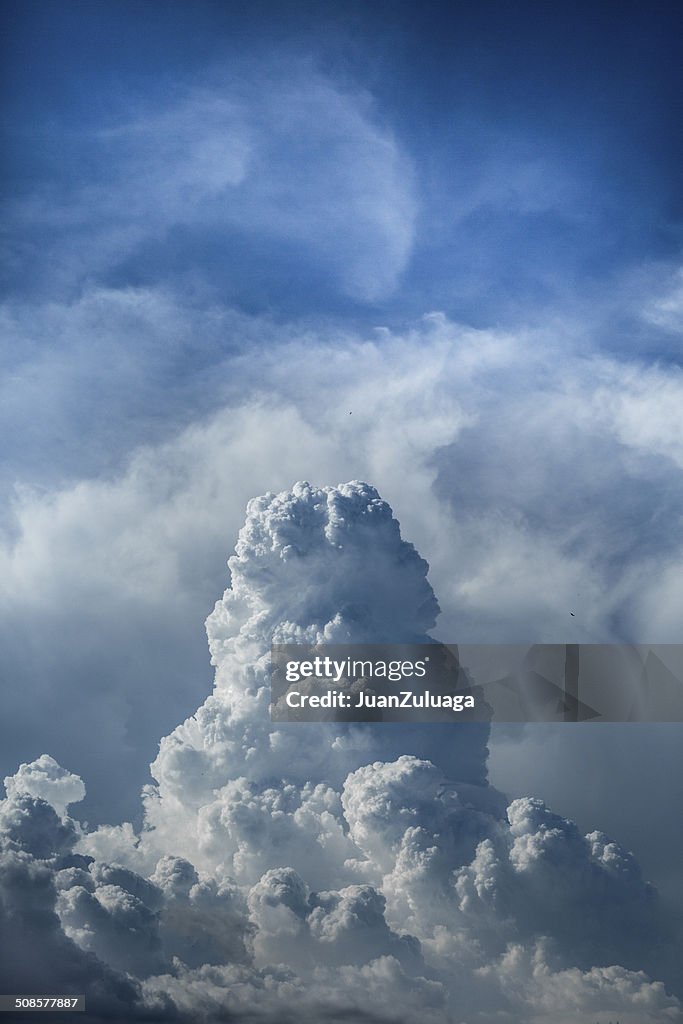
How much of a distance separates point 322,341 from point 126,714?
187 centimetres

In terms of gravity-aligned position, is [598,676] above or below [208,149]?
below

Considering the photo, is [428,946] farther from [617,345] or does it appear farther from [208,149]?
[208,149]

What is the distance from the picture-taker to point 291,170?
4930 mm

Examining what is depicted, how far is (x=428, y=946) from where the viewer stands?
14.9 ft

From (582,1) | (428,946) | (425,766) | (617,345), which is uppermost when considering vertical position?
(582,1)

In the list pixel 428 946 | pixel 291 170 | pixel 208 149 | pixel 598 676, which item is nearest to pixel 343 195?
pixel 291 170

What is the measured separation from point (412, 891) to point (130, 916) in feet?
3.88

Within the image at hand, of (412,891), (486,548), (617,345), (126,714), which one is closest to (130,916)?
(126,714)

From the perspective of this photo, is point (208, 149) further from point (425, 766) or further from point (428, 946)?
point (428, 946)

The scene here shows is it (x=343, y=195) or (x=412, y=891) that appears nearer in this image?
(x=412, y=891)

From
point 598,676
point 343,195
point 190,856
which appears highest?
point 343,195
